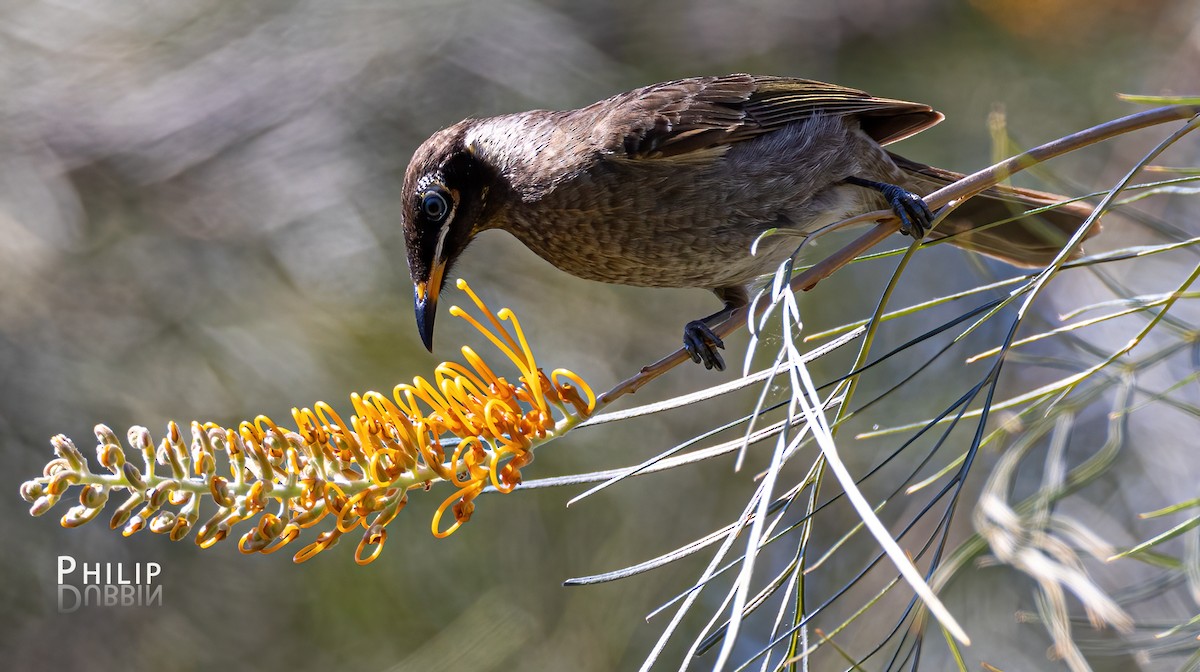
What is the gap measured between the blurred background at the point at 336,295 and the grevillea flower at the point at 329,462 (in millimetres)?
1413

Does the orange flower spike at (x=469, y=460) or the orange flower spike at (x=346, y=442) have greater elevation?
the orange flower spike at (x=346, y=442)

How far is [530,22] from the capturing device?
301 centimetres

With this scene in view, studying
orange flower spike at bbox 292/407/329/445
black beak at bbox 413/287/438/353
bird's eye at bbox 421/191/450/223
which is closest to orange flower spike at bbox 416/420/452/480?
orange flower spike at bbox 292/407/329/445

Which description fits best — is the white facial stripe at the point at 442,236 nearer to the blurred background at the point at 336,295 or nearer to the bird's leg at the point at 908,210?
the blurred background at the point at 336,295

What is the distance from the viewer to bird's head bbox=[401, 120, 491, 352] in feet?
7.41

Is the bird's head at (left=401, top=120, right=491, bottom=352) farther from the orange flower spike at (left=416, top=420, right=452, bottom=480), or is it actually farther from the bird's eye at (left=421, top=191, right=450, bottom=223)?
the orange flower spike at (left=416, top=420, right=452, bottom=480)

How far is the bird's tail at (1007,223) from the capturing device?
7.28 feet

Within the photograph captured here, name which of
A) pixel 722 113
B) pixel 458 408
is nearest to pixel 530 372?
pixel 458 408

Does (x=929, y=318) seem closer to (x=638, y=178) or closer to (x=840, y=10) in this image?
(x=840, y=10)

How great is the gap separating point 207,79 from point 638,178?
127cm

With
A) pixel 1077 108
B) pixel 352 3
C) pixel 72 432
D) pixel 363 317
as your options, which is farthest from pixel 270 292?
pixel 1077 108

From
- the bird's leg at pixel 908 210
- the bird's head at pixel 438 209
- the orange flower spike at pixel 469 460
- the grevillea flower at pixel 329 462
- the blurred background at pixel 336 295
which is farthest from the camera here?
the blurred background at pixel 336 295

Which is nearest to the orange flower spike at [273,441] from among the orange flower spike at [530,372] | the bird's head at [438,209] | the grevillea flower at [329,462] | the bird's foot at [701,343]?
the grevillea flower at [329,462]

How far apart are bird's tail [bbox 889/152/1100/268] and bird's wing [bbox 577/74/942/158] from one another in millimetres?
150
